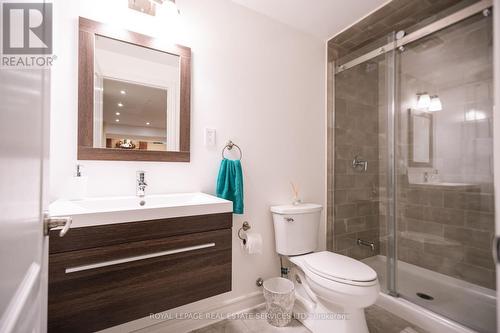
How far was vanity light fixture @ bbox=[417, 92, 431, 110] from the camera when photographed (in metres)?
1.89

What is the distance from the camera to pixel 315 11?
1.76 metres

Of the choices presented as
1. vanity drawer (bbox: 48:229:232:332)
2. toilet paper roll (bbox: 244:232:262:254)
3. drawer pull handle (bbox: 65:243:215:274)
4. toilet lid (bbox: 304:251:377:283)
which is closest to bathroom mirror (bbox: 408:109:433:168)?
toilet lid (bbox: 304:251:377:283)

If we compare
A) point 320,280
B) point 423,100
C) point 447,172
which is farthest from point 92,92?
point 447,172

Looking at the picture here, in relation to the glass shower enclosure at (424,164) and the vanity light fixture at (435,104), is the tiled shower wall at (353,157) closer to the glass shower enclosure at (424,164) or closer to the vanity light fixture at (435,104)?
the glass shower enclosure at (424,164)

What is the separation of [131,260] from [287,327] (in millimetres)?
1119

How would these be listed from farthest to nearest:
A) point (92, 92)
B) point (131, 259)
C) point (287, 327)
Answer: point (287, 327)
point (92, 92)
point (131, 259)

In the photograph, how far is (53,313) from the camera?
31.9 inches

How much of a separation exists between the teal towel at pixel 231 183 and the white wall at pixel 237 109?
0.10 m

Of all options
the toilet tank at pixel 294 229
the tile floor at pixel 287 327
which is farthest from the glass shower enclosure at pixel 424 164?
the toilet tank at pixel 294 229

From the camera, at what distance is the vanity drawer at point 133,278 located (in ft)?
2.74

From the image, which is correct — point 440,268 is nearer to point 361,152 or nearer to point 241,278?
point 361,152

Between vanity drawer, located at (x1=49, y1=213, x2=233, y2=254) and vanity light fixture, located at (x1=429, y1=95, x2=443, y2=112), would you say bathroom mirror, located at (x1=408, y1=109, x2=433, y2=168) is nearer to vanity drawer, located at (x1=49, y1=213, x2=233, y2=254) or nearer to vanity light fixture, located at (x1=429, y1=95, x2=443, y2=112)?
vanity light fixture, located at (x1=429, y1=95, x2=443, y2=112)

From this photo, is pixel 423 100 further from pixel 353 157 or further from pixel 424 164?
pixel 353 157

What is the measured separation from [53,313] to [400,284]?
2.15 metres
